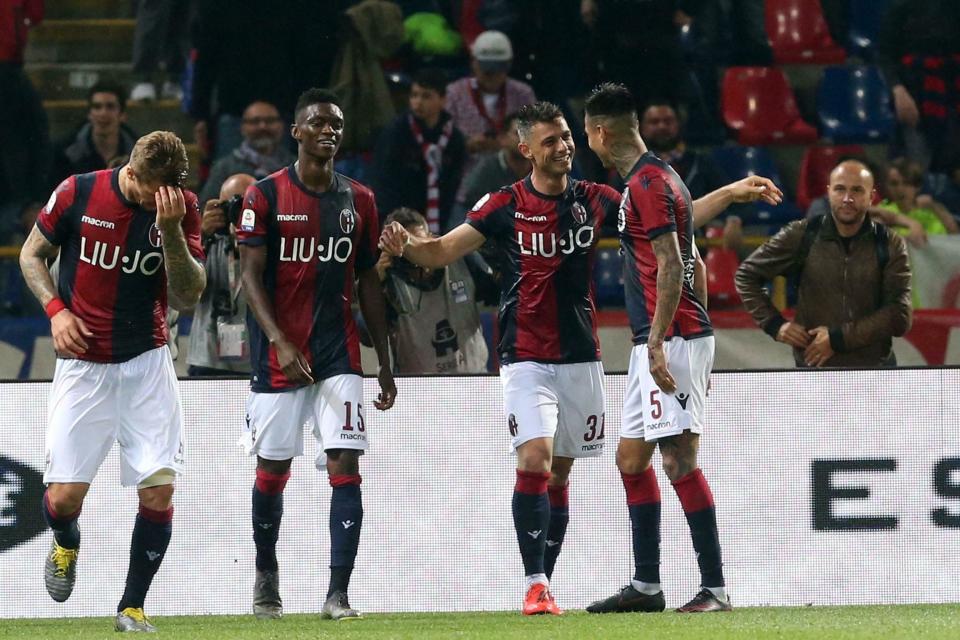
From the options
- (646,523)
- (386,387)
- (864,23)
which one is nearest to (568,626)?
(646,523)

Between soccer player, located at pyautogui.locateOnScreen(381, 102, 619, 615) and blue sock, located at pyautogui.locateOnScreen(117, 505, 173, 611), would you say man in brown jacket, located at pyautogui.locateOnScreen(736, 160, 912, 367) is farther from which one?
blue sock, located at pyautogui.locateOnScreen(117, 505, 173, 611)

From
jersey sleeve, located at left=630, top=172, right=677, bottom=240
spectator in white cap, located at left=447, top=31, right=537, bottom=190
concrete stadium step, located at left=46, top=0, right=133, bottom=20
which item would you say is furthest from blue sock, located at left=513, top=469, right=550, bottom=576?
concrete stadium step, located at left=46, top=0, right=133, bottom=20

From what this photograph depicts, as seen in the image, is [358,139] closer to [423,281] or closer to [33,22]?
[33,22]

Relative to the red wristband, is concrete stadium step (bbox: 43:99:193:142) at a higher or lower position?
higher

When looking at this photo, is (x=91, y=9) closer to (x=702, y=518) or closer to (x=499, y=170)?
(x=499, y=170)

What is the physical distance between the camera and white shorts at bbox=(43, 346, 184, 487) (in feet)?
22.7

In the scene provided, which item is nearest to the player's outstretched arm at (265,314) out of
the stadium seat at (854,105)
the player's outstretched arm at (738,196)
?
the player's outstretched arm at (738,196)

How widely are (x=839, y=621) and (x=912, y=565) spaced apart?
4.09 feet

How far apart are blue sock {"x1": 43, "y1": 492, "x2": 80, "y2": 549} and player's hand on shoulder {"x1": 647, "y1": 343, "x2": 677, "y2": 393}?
98.1 inches

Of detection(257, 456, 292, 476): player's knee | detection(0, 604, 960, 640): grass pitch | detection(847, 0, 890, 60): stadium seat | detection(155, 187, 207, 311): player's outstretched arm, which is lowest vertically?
detection(0, 604, 960, 640): grass pitch

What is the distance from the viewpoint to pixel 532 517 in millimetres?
7262

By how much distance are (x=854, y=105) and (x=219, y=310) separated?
24.0 feet

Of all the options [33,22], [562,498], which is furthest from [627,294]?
[33,22]

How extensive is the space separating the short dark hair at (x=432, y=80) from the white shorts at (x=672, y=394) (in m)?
4.98
